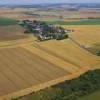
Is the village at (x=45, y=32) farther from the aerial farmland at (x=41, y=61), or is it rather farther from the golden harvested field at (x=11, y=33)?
the golden harvested field at (x=11, y=33)

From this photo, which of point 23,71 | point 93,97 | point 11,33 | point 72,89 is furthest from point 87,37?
A: point 93,97

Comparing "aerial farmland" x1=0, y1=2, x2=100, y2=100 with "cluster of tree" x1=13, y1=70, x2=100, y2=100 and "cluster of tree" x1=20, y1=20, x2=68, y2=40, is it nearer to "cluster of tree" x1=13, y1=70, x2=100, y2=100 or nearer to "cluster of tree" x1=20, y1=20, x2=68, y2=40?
"cluster of tree" x1=20, y1=20, x2=68, y2=40

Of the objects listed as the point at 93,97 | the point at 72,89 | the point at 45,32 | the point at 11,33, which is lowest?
the point at 93,97

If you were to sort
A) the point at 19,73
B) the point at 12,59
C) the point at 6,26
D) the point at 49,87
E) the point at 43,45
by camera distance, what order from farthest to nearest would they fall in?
1. the point at 6,26
2. the point at 43,45
3. the point at 12,59
4. the point at 19,73
5. the point at 49,87

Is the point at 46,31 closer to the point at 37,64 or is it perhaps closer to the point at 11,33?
the point at 11,33

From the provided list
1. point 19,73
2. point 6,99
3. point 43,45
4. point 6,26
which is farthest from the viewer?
point 6,26

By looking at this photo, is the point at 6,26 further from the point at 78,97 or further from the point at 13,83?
the point at 78,97

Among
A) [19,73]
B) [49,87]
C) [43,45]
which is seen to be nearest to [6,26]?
[43,45]

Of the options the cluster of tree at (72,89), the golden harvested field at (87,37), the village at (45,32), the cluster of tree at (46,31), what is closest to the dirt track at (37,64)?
the cluster of tree at (72,89)
